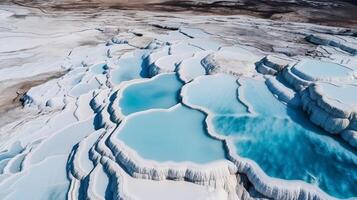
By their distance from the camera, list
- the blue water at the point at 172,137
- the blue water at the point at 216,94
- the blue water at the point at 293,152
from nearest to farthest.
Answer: the blue water at the point at 293,152 → the blue water at the point at 172,137 → the blue water at the point at 216,94

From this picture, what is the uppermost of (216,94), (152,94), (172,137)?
(172,137)

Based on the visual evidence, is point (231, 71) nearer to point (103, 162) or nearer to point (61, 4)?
point (103, 162)

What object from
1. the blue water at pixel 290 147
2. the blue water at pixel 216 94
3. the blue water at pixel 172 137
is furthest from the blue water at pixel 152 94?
the blue water at pixel 290 147

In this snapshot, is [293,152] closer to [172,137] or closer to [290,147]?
[290,147]

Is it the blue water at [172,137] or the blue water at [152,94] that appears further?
the blue water at [152,94]

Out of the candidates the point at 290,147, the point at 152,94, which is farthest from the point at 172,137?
the point at 152,94

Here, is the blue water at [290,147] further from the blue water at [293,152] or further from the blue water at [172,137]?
the blue water at [172,137]

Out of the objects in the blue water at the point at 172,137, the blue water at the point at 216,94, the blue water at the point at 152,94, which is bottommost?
the blue water at the point at 152,94
